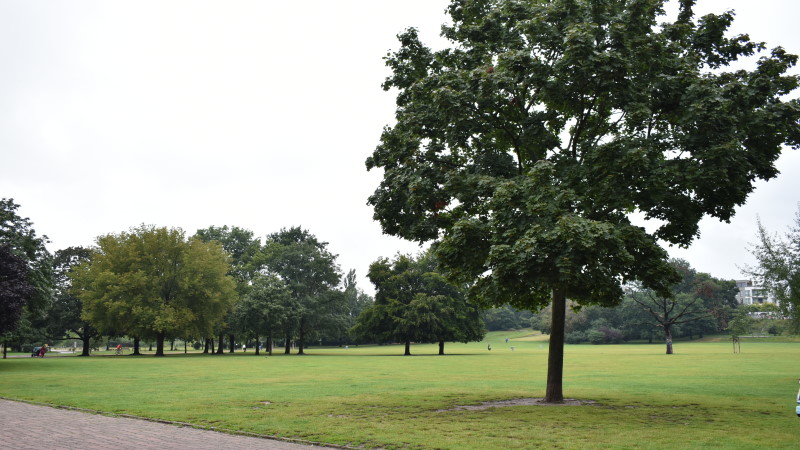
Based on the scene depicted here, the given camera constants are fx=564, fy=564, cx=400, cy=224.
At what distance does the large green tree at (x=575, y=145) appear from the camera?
45.0 feet

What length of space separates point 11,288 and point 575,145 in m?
34.1

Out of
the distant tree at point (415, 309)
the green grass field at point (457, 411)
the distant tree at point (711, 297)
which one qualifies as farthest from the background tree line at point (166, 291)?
the distant tree at point (711, 297)

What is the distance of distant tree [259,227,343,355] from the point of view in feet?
241

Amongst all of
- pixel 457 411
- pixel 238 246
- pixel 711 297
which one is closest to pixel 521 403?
pixel 457 411

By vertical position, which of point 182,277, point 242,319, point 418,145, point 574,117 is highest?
point 574,117

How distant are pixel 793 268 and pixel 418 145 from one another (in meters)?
25.5

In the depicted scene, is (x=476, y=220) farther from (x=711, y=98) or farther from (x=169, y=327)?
(x=169, y=327)

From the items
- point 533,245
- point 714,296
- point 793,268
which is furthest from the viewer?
point 714,296

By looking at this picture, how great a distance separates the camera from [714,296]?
127 m

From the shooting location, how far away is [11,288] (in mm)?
34188

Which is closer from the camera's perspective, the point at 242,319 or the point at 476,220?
the point at 476,220

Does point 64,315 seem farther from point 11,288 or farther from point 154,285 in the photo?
point 11,288

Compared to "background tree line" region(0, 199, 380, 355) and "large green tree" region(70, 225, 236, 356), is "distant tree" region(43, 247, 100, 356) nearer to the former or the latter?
"background tree line" region(0, 199, 380, 355)

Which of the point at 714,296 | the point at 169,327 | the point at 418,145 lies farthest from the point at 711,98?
the point at 714,296
